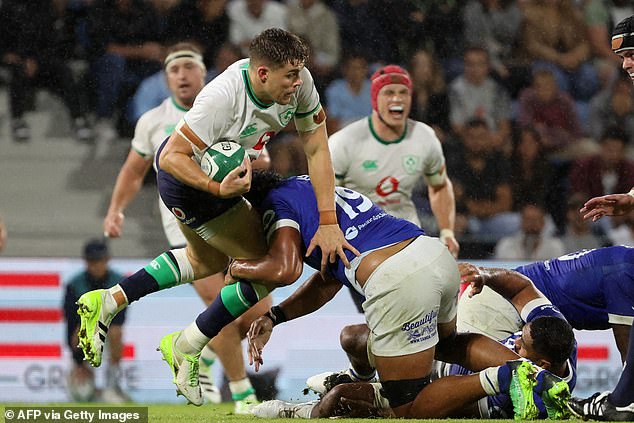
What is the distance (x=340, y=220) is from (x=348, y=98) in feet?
12.1

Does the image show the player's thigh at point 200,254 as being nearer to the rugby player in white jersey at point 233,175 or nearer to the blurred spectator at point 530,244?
the rugby player in white jersey at point 233,175

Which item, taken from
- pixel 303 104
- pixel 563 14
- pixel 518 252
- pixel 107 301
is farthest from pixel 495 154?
pixel 107 301

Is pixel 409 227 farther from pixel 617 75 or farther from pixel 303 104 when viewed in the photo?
pixel 617 75

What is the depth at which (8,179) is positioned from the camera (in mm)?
8359

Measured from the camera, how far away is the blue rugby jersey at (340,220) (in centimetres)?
511

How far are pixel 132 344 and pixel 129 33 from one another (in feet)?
8.53

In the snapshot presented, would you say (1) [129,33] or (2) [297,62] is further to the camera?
(1) [129,33]

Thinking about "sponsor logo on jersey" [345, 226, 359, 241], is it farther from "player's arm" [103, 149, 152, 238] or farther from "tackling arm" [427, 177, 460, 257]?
"player's arm" [103, 149, 152, 238]

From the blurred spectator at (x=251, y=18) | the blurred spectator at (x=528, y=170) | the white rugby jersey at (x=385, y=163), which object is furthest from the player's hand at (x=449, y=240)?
the blurred spectator at (x=251, y=18)

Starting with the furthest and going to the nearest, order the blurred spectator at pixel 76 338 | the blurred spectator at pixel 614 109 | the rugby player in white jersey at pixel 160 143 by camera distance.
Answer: the blurred spectator at pixel 614 109
the blurred spectator at pixel 76 338
the rugby player in white jersey at pixel 160 143

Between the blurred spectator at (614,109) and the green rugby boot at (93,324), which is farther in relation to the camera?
the blurred spectator at (614,109)

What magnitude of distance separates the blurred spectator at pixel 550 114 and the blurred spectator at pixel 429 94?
67cm

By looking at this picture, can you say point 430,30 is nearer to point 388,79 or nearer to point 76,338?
point 388,79

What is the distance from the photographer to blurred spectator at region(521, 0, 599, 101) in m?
9.34
